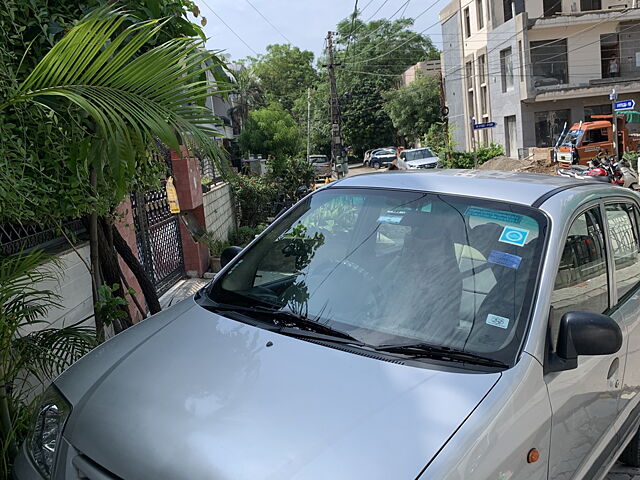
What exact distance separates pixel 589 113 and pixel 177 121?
33423 millimetres

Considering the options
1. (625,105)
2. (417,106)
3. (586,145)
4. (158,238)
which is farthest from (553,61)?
(158,238)

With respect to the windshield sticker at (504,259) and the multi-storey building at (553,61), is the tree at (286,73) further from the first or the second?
the windshield sticker at (504,259)

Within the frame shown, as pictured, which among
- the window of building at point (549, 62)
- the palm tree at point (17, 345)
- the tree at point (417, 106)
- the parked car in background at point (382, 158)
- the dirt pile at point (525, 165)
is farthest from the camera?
the tree at point (417, 106)

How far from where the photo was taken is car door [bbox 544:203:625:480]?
217cm

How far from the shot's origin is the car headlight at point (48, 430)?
200cm

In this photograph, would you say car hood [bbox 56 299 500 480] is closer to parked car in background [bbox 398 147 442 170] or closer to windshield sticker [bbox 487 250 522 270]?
windshield sticker [bbox 487 250 522 270]

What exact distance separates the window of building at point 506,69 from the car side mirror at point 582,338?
1253 inches

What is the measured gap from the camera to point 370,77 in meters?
60.9

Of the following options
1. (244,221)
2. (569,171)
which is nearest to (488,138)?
(569,171)

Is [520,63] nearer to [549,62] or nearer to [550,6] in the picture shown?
[549,62]

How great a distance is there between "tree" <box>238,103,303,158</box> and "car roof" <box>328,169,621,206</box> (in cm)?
1967

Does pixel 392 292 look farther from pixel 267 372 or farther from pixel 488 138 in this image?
pixel 488 138

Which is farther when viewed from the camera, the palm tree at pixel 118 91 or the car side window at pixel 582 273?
the palm tree at pixel 118 91

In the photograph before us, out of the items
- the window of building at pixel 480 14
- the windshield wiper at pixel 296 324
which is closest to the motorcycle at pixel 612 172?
the windshield wiper at pixel 296 324
